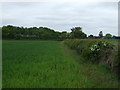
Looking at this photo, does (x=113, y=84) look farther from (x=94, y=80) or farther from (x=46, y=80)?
(x=46, y=80)

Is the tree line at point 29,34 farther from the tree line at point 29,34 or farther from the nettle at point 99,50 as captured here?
the nettle at point 99,50

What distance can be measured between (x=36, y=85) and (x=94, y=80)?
221cm

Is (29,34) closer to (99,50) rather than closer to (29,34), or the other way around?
(29,34)

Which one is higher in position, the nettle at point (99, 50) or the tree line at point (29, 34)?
the tree line at point (29, 34)

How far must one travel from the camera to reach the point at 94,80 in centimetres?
698

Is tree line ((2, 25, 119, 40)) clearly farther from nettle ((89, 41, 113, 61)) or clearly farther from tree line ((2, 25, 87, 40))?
nettle ((89, 41, 113, 61))

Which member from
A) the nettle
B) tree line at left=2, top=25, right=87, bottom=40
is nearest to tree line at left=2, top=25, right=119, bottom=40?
tree line at left=2, top=25, right=87, bottom=40

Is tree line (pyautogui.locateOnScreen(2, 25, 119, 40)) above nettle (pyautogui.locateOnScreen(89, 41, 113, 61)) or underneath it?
above

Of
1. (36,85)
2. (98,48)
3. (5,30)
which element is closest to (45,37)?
(5,30)

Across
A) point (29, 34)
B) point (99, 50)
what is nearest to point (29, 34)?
point (29, 34)

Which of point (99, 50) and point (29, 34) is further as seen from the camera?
point (29, 34)

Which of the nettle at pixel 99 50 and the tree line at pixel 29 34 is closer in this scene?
the nettle at pixel 99 50

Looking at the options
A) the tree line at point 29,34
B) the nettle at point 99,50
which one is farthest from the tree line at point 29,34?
the nettle at point 99,50

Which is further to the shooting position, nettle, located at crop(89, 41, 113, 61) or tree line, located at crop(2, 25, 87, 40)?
tree line, located at crop(2, 25, 87, 40)
